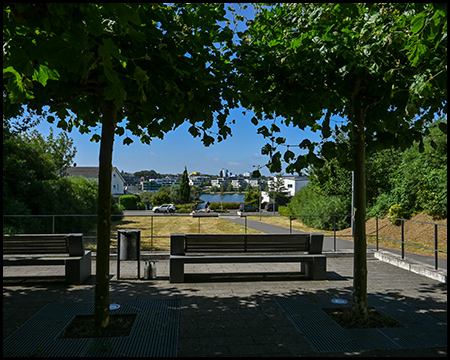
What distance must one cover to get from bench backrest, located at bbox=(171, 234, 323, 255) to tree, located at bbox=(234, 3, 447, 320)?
2505mm

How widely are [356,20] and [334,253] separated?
22.1ft

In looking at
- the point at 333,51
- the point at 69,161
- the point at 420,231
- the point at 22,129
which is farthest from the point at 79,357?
the point at 69,161

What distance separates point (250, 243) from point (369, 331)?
317cm

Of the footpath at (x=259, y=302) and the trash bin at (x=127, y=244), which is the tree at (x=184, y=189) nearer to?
the footpath at (x=259, y=302)

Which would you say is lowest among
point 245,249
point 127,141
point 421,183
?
point 245,249

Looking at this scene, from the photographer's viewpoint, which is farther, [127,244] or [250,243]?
[127,244]

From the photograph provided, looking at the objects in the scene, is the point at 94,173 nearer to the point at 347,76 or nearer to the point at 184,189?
the point at 184,189

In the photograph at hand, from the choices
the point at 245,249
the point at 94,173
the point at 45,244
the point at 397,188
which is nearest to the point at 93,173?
the point at 94,173

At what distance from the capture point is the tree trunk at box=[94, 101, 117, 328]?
4.39 meters

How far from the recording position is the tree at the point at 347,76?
402cm

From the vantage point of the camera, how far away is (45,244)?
6.92 metres

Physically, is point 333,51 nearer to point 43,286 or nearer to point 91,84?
point 91,84

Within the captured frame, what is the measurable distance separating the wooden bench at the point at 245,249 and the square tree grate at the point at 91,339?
1.63 m

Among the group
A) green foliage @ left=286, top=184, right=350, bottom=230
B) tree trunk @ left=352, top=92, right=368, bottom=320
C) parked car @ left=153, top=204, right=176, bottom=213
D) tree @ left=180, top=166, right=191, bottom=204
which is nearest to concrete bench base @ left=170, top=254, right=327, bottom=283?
tree trunk @ left=352, top=92, right=368, bottom=320
